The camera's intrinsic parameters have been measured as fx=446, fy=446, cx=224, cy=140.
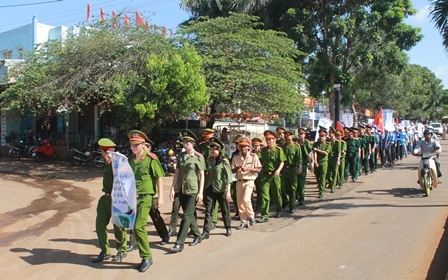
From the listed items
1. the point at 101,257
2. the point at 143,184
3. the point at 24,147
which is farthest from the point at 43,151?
the point at 143,184

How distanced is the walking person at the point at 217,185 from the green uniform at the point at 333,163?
15.2 feet

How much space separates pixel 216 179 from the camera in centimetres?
738

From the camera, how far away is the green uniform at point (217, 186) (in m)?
7.37

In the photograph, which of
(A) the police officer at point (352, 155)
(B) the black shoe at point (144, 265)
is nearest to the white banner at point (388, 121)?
(A) the police officer at point (352, 155)

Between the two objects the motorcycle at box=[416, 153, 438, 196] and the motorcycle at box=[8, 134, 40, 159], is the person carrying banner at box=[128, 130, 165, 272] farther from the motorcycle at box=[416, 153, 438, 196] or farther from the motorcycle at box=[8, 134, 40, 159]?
the motorcycle at box=[8, 134, 40, 159]

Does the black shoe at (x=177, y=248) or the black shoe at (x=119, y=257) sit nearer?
the black shoe at (x=119, y=257)

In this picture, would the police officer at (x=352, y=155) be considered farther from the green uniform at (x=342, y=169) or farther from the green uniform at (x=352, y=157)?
the green uniform at (x=342, y=169)

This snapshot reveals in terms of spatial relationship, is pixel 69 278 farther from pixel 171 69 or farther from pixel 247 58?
pixel 247 58

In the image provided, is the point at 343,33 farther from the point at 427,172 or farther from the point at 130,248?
the point at 130,248

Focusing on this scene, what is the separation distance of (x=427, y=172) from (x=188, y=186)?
6419 millimetres

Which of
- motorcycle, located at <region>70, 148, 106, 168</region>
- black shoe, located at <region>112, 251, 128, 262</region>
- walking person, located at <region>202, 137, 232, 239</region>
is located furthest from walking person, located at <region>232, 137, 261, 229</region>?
motorcycle, located at <region>70, 148, 106, 168</region>

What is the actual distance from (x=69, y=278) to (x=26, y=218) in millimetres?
4354

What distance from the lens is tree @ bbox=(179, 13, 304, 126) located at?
1558cm

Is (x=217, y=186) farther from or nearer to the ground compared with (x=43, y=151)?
nearer to the ground
